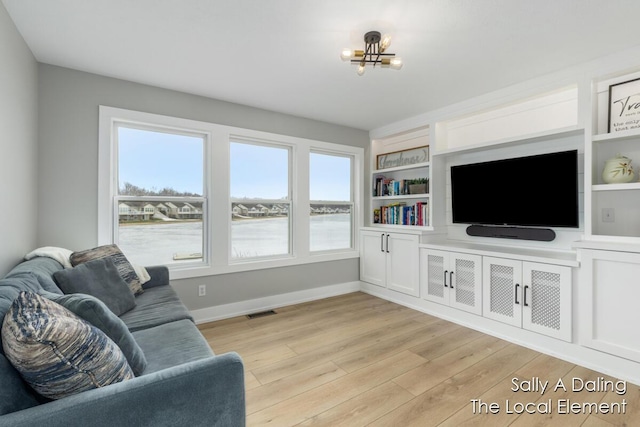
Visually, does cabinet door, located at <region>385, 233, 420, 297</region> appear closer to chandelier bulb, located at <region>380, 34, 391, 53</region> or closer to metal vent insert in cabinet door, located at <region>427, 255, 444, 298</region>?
metal vent insert in cabinet door, located at <region>427, 255, 444, 298</region>

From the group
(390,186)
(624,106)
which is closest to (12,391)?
(624,106)

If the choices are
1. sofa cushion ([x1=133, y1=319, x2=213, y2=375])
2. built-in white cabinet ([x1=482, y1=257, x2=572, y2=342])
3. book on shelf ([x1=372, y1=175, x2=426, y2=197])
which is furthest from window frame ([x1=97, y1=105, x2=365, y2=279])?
built-in white cabinet ([x1=482, y1=257, x2=572, y2=342])

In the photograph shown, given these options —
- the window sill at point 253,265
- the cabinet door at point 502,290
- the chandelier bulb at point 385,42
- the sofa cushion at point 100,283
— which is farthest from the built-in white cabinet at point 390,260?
the sofa cushion at point 100,283

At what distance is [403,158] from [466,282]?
1940 mm

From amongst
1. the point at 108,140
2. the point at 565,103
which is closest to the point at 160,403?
the point at 108,140

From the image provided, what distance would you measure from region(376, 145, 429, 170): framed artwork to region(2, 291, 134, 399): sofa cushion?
3.83 m

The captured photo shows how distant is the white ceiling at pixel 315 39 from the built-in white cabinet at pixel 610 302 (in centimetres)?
158

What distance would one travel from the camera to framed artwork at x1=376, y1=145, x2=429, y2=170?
13.3 ft

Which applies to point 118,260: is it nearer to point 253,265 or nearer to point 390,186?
point 253,265

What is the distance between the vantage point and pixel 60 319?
0.98 m

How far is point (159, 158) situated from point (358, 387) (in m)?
2.78

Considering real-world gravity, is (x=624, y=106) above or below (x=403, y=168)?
above

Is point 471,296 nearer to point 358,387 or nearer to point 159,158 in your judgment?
point 358,387

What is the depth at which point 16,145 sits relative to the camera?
202cm
